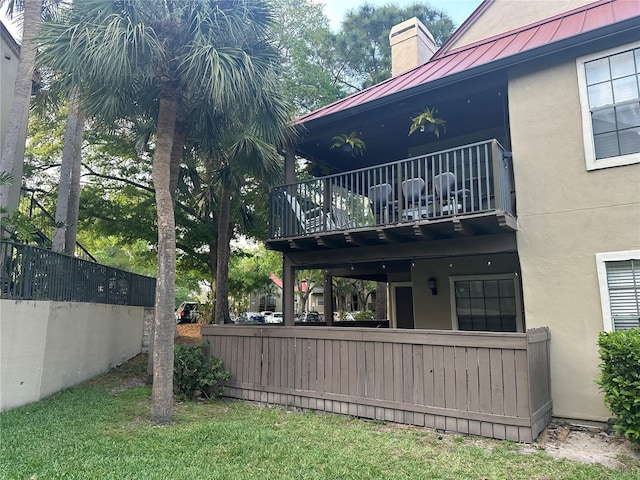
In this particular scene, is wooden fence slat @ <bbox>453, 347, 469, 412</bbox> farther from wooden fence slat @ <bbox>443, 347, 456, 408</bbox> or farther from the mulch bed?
the mulch bed

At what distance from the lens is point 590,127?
6516mm

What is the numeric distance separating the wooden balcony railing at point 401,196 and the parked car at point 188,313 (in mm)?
18808

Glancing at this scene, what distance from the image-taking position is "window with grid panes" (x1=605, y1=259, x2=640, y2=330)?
19.7ft

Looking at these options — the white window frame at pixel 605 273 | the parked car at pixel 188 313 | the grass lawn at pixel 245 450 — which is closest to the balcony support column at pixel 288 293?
the grass lawn at pixel 245 450

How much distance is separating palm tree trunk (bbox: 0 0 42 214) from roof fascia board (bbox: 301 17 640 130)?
18.8 feet

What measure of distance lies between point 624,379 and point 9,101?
1326 cm

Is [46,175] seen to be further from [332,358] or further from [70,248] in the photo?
[332,358]

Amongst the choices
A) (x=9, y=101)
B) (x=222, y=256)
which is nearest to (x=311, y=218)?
(x=222, y=256)

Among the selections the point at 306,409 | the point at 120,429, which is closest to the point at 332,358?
the point at 306,409

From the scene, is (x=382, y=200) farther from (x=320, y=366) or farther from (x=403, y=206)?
(x=320, y=366)

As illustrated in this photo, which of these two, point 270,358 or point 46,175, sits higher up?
point 46,175

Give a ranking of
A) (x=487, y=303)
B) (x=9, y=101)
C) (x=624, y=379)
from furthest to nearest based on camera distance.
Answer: (x=9, y=101), (x=487, y=303), (x=624, y=379)

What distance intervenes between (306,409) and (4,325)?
15.9 feet

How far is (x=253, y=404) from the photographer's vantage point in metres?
7.62
